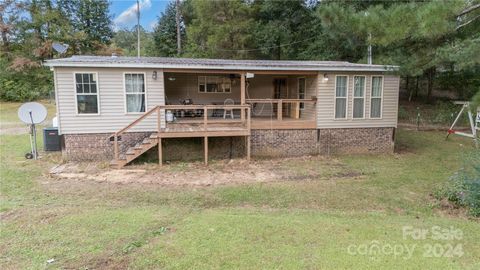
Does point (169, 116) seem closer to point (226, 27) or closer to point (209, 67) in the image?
point (209, 67)

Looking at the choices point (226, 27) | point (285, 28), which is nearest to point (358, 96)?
point (226, 27)

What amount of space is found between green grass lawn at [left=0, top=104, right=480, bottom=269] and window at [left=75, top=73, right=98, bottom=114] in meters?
1.95

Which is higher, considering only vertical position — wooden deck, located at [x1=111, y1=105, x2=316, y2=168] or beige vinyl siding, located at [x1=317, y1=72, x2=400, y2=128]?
beige vinyl siding, located at [x1=317, y1=72, x2=400, y2=128]

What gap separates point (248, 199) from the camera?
6.03 m

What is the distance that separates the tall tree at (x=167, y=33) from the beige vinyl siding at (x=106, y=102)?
19.0 m

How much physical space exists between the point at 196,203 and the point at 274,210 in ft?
4.72

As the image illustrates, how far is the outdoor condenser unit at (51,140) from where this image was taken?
1000cm

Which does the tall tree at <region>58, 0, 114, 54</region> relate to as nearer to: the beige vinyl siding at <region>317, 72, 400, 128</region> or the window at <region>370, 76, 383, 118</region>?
the beige vinyl siding at <region>317, 72, 400, 128</region>

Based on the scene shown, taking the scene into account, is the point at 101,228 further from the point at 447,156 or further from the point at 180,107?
the point at 447,156

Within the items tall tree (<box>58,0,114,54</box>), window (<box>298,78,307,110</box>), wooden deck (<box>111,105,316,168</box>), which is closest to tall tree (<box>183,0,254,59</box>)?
tall tree (<box>58,0,114,54</box>)

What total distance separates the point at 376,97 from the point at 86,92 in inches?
354

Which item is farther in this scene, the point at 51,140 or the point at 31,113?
the point at 51,140

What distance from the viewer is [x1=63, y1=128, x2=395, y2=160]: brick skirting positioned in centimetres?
895

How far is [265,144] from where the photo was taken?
9.91 meters
